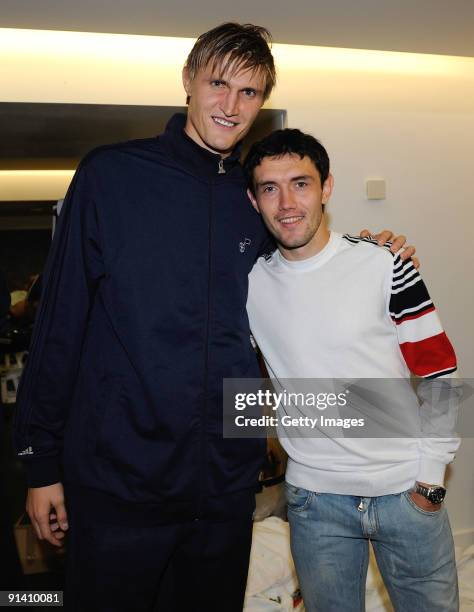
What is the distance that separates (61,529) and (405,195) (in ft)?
Result: 8.23

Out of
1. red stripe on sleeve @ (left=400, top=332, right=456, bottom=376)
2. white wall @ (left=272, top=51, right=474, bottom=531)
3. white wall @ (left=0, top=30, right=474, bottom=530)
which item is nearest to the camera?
red stripe on sleeve @ (left=400, top=332, right=456, bottom=376)

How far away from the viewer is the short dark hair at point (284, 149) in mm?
1723

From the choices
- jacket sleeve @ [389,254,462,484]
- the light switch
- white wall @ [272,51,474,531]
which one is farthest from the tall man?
the light switch

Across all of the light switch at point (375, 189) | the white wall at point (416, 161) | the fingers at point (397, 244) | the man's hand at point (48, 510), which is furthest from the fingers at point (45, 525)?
the light switch at point (375, 189)

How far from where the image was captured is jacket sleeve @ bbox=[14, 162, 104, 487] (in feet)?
4.86

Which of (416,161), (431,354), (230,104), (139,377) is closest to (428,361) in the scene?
(431,354)

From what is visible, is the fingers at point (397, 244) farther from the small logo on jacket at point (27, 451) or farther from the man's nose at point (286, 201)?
the small logo on jacket at point (27, 451)

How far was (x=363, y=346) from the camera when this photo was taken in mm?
1593

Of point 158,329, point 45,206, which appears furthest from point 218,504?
point 45,206

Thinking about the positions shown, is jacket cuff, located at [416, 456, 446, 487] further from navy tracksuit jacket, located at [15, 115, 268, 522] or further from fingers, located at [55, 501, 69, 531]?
fingers, located at [55, 501, 69, 531]

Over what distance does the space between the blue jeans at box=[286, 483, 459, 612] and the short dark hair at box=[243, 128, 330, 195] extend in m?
0.99

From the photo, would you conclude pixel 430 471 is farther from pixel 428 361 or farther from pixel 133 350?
pixel 133 350

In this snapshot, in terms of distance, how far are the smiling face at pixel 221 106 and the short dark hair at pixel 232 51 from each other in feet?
0.06

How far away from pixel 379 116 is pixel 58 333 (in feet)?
7.67
